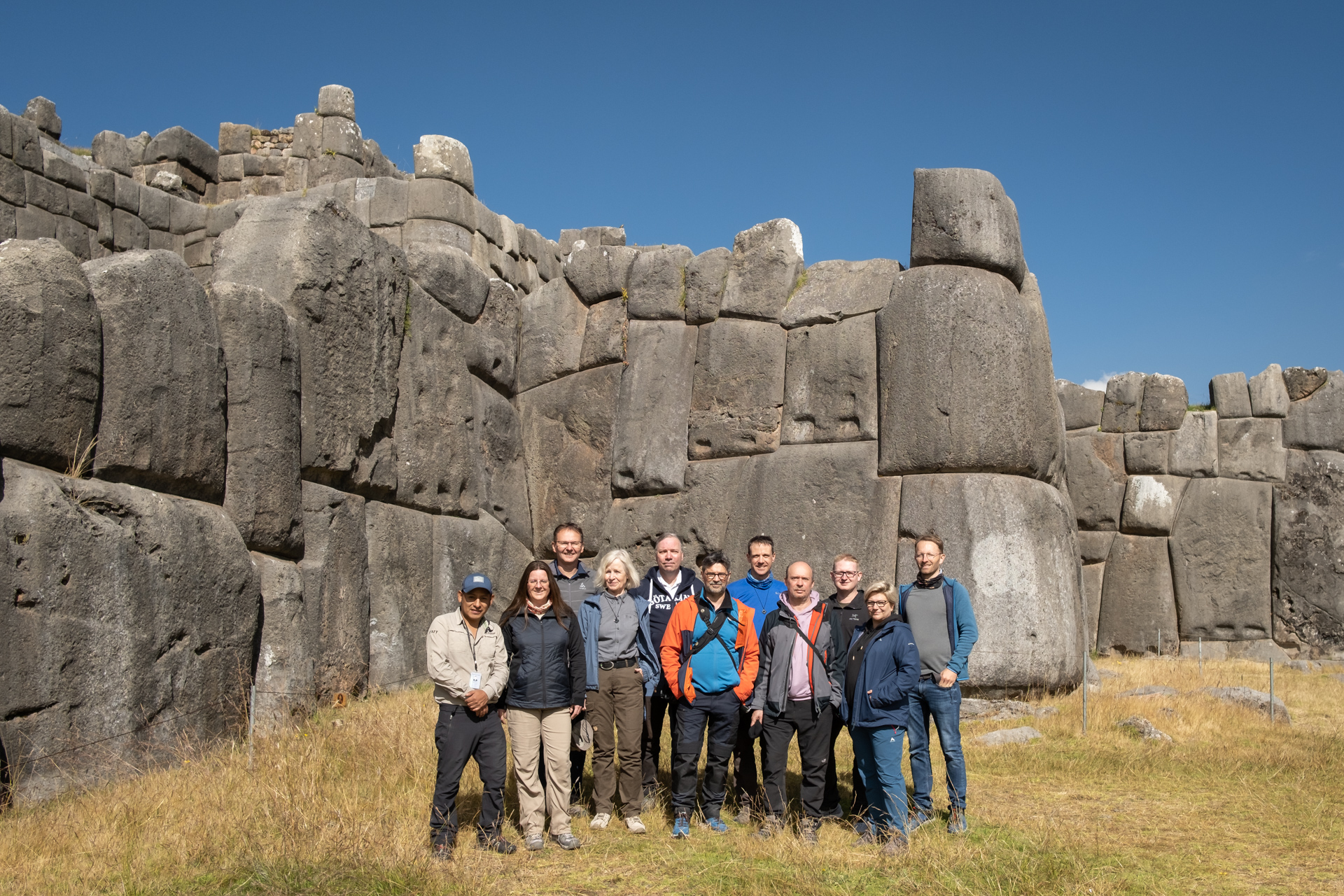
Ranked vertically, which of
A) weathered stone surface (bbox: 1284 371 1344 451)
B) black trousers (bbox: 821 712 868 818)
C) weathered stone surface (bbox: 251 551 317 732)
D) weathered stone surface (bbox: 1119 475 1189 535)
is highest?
weathered stone surface (bbox: 1284 371 1344 451)

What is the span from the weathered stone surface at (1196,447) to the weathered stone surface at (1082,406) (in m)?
1.20

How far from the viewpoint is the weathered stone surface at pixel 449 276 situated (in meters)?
10.2

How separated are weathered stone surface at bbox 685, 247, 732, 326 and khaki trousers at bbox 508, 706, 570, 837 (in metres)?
6.02

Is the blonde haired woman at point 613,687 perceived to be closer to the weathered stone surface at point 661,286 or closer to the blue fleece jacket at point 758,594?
the blue fleece jacket at point 758,594

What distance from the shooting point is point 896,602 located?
621cm

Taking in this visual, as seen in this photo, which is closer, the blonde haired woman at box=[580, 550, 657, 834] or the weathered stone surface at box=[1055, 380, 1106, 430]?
the blonde haired woman at box=[580, 550, 657, 834]

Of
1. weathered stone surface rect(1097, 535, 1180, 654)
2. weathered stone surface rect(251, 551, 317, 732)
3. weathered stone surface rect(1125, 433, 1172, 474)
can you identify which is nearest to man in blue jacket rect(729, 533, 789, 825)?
weathered stone surface rect(251, 551, 317, 732)

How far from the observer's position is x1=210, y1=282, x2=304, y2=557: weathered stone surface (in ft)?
24.0

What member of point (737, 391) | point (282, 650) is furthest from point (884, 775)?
point (737, 391)

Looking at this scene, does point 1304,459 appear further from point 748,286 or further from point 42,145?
point 42,145

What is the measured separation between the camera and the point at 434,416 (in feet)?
32.8

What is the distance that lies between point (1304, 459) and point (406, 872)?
1451 centimetres

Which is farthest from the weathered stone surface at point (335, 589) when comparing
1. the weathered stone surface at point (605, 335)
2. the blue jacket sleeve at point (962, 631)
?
the blue jacket sleeve at point (962, 631)

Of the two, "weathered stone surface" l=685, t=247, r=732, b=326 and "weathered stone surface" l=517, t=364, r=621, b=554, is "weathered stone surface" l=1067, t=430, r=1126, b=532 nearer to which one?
"weathered stone surface" l=685, t=247, r=732, b=326
